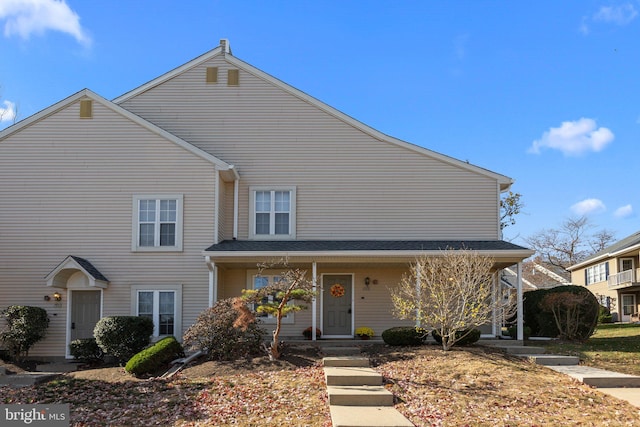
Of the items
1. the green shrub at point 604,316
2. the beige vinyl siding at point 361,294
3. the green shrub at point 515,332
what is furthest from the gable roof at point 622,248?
the beige vinyl siding at point 361,294

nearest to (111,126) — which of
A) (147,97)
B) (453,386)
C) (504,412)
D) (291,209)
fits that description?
(147,97)

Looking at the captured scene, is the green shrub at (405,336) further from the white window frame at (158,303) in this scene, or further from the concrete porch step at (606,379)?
the white window frame at (158,303)

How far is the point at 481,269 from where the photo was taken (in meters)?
14.3

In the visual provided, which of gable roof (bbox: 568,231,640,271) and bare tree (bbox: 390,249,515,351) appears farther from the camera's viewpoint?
gable roof (bbox: 568,231,640,271)

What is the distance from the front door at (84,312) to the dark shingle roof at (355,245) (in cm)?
384

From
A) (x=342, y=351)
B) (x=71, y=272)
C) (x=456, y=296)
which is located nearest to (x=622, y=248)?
(x=456, y=296)

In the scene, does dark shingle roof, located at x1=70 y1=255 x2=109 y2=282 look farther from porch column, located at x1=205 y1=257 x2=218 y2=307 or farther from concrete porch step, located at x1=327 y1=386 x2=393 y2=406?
concrete porch step, located at x1=327 y1=386 x2=393 y2=406

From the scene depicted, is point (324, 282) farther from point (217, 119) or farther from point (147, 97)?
point (147, 97)

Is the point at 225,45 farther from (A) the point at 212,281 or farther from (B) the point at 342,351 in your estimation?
(B) the point at 342,351

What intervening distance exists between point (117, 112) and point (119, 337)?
6.82 meters

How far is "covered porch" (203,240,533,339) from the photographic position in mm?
16953

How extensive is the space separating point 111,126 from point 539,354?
1349 cm

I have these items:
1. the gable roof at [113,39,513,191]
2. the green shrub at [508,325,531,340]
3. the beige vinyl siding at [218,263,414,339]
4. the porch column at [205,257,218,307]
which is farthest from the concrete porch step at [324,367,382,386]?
the gable roof at [113,39,513,191]

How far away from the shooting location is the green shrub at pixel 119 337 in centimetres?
1511
